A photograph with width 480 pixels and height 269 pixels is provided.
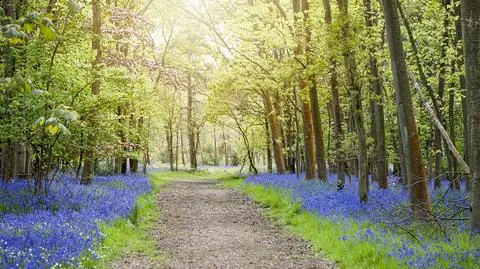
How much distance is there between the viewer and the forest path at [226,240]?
9.47 m

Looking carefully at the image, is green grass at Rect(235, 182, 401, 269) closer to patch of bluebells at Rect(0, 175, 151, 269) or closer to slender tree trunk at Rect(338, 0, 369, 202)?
slender tree trunk at Rect(338, 0, 369, 202)

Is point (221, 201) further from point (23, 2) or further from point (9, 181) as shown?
point (23, 2)

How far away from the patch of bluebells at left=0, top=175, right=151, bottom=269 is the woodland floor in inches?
42.8

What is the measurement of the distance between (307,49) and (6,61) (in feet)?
34.2

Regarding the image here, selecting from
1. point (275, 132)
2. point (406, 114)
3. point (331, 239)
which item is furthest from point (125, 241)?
point (275, 132)

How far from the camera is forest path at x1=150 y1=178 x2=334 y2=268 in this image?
9.47 m

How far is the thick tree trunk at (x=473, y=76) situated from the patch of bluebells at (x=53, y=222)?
22.4 feet

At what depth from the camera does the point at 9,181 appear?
1452cm

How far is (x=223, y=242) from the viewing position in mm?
11586

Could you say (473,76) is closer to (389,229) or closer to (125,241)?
(389,229)

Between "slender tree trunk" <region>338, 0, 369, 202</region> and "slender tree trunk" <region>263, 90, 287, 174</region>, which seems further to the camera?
"slender tree trunk" <region>263, 90, 287, 174</region>

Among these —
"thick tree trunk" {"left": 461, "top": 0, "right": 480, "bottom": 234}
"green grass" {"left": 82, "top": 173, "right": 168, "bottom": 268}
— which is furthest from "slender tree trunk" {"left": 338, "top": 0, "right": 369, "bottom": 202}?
"green grass" {"left": 82, "top": 173, "right": 168, "bottom": 268}

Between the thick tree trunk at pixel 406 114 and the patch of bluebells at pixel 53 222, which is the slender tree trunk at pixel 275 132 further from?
the thick tree trunk at pixel 406 114

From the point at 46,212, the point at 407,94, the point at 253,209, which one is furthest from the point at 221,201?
the point at 407,94
